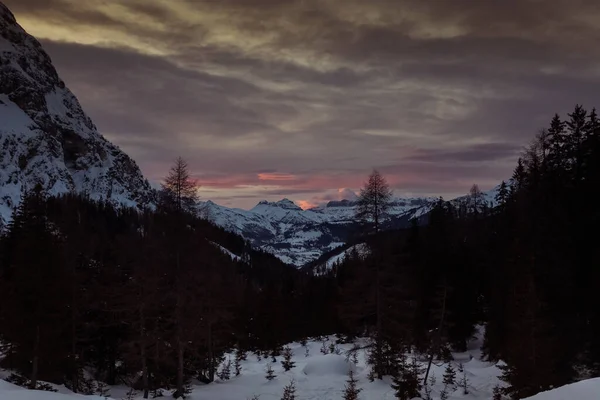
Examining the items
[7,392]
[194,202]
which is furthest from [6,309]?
[7,392]

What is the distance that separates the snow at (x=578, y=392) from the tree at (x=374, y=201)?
1723 cm

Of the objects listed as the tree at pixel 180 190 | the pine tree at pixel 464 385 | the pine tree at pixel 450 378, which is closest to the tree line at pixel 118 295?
the tree at pixel 180 190

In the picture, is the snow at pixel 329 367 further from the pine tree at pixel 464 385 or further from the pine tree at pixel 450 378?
the pine tree at pixel 464 385

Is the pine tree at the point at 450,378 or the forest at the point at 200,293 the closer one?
the forest at the point at 200,293

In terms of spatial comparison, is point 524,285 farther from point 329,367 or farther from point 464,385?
point 329,367

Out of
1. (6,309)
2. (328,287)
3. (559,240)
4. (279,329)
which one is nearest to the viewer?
(6,309)

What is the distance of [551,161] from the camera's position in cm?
2806

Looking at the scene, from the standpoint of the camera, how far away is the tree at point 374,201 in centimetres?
2697

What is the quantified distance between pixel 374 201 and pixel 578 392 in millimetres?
18410

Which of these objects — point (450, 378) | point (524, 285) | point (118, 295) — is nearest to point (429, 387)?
point (450, 378)

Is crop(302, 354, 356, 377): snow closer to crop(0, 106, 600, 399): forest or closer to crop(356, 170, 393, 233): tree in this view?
crop(0, 106, 600, 399): forest

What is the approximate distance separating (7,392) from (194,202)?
12.3 metres

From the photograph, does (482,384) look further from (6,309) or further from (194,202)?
(6,309)

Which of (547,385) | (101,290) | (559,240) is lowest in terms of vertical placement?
(547,385)
